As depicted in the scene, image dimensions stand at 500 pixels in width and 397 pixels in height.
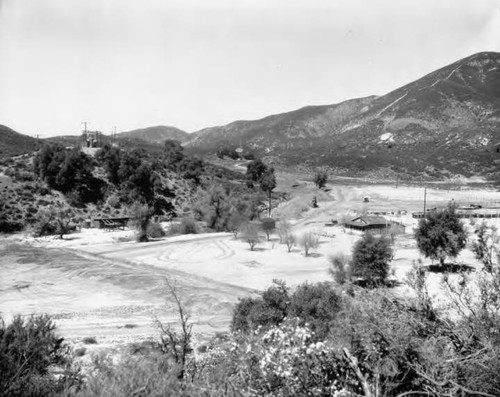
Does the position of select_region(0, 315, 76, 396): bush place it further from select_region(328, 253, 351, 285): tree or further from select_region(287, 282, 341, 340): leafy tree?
select_region(328, 253, 351, 285): tree

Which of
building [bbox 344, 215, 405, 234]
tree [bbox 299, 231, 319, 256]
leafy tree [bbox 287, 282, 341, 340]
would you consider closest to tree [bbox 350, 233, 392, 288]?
leafy tree [bbox 287, 282, 341, 340]

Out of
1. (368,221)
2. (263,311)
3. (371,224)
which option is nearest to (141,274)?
(263,311)

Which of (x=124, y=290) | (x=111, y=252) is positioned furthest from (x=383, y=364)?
(x=111, y=252)

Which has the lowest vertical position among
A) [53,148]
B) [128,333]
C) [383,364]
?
[128,333]

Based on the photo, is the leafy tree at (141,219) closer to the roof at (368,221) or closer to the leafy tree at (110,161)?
the leafy tree at (110,161)

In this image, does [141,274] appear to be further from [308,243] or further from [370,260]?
[370,260]

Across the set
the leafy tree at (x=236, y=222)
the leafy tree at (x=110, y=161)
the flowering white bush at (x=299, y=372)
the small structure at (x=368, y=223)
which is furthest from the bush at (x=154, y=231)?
the flowering white bush at (x=299, y=372)

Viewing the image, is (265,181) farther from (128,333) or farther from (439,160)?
(439,160)
